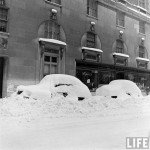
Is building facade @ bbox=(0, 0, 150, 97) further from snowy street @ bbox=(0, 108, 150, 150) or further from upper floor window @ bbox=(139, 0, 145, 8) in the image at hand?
snowy street @ bbox=(0, 108, 150, 150)

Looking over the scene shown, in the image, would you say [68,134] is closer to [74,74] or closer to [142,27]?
[74,74]

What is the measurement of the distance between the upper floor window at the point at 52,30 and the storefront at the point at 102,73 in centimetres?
332

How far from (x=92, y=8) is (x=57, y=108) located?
57.5 feet

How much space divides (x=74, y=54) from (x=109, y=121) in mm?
14158

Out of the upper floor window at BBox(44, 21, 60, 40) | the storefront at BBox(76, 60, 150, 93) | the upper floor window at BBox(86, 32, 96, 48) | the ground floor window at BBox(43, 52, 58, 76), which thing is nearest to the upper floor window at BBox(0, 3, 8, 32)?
the upper floor window at BBox(44, 21, 60, 40)

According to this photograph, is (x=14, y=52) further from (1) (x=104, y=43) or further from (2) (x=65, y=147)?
(2) (x=65, y=147)

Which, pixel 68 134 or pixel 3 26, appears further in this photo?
pixel 3 26

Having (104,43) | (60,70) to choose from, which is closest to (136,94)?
(60,70)

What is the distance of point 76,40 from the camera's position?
23172 millimetres

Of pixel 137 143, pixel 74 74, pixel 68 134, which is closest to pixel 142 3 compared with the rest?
pixel 74 74

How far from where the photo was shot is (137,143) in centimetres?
593

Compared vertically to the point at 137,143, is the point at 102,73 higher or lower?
higher

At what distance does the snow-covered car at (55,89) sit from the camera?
38.1 feet

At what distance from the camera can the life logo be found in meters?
5.50
